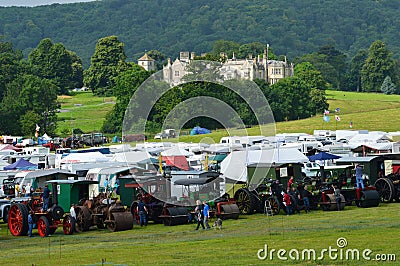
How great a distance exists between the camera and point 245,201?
3225cm

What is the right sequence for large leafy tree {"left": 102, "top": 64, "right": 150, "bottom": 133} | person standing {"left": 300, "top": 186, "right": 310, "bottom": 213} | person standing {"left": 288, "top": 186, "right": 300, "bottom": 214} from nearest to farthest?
person standing {"left": 288, "top": 186, "right": 300, "bottom": 214}, person standing {"left": 300, "top": 186, "right": 310, "bottom": 213}, large leafy tree {"left": 102, "top": 64, "right": 150, "bottom": 133}

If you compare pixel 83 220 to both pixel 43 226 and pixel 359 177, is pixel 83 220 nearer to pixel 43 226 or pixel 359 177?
pixel 43 226

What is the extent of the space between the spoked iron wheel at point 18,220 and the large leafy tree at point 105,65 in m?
155

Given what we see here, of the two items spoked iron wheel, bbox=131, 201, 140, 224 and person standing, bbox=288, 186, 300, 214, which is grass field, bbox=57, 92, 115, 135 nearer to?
spoked iron wheel, bbox=131, 201, 140, 224

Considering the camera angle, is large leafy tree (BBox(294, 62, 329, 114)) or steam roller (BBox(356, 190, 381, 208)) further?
large leafy tree (BBox(294, 62, 329, 114))

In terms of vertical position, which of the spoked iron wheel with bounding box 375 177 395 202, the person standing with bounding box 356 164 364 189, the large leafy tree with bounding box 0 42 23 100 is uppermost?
the large leafy tree with bounding box 0 42 23 100

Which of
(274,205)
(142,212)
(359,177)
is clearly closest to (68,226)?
(142,212)

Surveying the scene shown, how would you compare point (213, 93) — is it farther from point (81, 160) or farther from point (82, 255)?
point (82, 255)

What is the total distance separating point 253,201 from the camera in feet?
105

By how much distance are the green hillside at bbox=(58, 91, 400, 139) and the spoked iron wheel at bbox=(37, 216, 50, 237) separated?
46.2 metres

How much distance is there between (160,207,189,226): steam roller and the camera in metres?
29.9

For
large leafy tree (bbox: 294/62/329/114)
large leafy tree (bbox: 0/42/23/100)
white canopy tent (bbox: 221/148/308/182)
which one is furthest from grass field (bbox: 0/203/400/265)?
large leafy tree (bbox: 0/42/23/100)

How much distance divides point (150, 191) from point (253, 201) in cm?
395

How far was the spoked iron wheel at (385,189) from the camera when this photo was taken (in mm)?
33562
